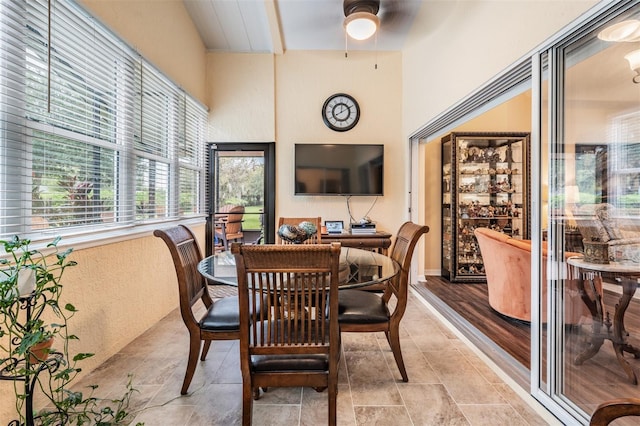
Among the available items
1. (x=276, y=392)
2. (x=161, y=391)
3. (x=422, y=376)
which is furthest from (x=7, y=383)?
(x=422, y=376)

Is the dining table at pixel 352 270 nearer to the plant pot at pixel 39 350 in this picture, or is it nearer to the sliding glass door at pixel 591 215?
the plant pot at pixel 39 350

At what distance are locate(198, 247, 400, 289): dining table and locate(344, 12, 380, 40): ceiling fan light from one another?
229cm

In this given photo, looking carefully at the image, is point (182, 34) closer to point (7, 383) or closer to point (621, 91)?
point (7, 383)

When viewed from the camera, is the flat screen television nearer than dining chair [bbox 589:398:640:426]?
No

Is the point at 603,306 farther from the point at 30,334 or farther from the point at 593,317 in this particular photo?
the point at 30,334

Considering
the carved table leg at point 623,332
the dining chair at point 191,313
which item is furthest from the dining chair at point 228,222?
the carved table leg at point 623,332

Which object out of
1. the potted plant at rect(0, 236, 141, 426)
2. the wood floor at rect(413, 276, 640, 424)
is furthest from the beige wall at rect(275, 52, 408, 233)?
the potted plant at rect(0, 236, 141, 426)

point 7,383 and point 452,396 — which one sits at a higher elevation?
point 7,383

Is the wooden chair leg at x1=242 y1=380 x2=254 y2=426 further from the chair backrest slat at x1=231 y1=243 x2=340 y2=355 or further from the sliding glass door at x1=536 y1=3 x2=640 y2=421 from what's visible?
the sliding glass door at x1=536 y1=3 x2=640 y2=421

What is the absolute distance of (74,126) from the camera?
198cm

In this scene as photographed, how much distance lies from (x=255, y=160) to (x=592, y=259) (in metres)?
3.71

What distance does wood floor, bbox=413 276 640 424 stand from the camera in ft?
4.85

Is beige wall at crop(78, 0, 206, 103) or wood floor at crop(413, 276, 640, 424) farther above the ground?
beige wall at crop(78, 0, 206, 103)

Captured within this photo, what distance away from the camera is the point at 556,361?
1673 millimetres
